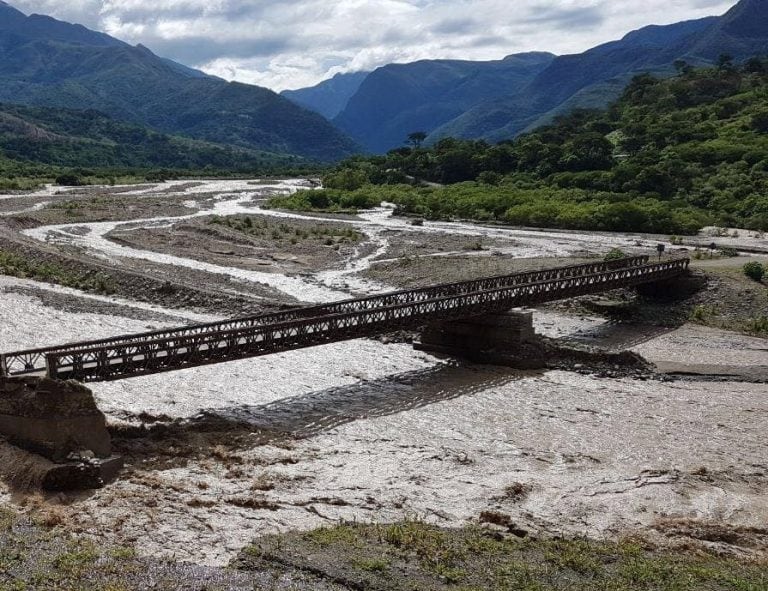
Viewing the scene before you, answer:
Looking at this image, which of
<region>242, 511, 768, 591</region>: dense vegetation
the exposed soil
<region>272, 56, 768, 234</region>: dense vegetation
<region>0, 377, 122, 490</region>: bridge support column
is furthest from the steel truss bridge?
<region>272, 56, 768, 234</region>: dense vegetation

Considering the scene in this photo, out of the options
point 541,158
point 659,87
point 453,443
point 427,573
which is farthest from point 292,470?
point 659,87

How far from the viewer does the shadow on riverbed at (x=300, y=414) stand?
816 inches

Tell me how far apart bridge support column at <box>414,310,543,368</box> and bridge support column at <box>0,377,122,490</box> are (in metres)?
16.2

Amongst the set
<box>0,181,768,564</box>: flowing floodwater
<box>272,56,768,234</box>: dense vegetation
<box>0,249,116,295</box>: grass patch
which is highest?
<box>272,56,768,234</box>: dense vegetation

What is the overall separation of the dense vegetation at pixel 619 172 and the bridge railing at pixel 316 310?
33.9m

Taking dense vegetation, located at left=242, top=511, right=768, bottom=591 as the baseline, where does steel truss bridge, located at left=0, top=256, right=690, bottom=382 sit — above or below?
above

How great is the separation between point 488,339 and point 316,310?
738 centimetres

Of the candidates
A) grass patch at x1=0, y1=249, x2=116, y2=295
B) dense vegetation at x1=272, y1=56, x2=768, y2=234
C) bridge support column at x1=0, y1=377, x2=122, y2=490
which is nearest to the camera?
bridge support column at x1=0, y1=377, x2=122, y2=490

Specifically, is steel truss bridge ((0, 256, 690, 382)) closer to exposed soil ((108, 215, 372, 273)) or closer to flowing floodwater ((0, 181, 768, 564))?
flowing floodwater ((0, 181, 768, 564))

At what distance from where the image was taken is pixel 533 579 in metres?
13.8

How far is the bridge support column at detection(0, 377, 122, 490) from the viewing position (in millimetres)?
18469

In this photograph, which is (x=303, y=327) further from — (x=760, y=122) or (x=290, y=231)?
(x=760, y=122)

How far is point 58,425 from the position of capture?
739 inches

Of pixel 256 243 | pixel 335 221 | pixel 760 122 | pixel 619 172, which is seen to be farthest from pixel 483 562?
pixel 760 122
